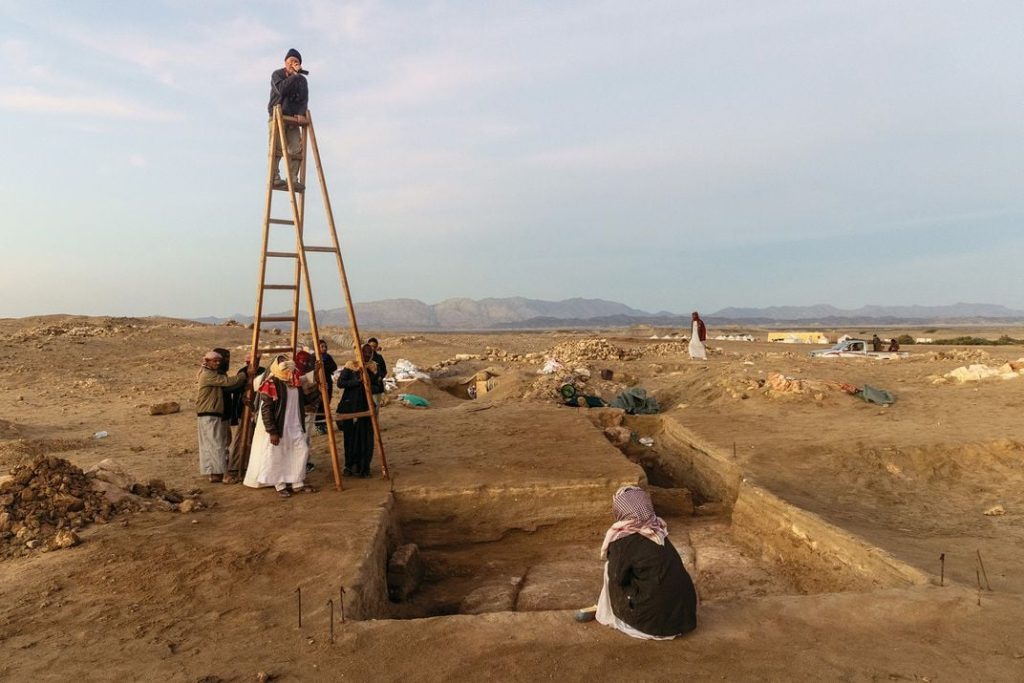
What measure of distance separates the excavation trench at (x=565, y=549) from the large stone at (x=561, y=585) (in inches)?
0.4

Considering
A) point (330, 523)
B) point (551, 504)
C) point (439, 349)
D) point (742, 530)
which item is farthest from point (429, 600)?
point (439, 349)

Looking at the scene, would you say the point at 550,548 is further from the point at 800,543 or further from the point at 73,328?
the point at 73,328

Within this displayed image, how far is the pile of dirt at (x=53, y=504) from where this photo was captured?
16.4 ft

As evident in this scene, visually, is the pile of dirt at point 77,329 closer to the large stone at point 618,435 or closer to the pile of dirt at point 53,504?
the pile of dirt at point 53,504

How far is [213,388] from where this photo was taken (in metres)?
6.88

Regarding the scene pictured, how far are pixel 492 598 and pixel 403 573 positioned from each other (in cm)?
90

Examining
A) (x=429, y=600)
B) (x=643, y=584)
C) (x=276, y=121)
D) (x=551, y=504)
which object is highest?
(x=276, y=121)

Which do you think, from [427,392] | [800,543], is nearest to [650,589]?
[800,543]

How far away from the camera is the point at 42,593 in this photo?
4.27 meters

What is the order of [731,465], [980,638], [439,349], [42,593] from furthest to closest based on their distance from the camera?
[439,349]
[731,465]
[42,593]
[980,638]

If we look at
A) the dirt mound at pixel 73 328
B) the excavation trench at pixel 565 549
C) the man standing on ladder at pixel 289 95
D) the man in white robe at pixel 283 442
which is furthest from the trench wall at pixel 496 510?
the dirt mound at pixel 73 328

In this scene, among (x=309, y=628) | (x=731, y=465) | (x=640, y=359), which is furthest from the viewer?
(x=640, y=359)

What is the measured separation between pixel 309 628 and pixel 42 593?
80.2 inches

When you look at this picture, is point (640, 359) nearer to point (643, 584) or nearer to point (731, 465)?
point (731, 465)
